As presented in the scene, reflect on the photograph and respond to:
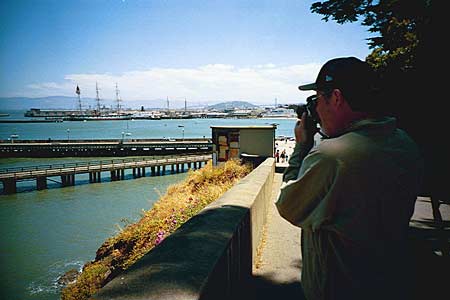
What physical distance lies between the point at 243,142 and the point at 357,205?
1458 cm

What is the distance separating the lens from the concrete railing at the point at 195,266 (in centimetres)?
159

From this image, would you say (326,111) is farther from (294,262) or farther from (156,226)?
(156,226)

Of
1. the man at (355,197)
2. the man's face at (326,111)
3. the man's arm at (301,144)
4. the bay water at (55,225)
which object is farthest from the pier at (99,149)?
the man at (355,197)

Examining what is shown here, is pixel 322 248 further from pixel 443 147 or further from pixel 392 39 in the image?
pixel 392 39

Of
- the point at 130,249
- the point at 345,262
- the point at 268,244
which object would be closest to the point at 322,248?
the point at 345,262

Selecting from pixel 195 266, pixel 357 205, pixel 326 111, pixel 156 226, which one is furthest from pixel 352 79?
pixel 156 226

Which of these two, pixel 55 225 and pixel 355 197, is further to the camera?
pixel 55 225

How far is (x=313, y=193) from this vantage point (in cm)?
137

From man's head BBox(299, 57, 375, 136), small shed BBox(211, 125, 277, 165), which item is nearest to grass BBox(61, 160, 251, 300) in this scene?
small shed BBox(211, 125, 277, 165)

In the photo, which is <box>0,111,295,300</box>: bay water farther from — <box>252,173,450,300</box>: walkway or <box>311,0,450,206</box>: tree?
<box>311,0,450,206</box>: tree

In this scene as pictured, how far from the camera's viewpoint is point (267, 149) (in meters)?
15.6

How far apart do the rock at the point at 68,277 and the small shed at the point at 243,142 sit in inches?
374

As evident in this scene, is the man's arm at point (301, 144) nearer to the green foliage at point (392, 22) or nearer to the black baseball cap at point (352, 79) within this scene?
the black baseball cap at point (352, 79)

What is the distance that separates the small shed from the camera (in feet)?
51.0
